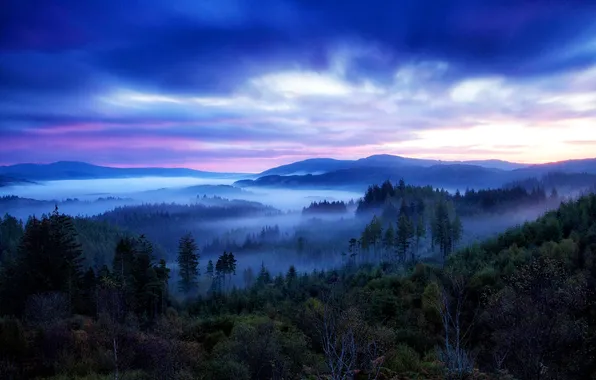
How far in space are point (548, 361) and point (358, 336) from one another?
676 cm

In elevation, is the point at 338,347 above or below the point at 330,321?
below

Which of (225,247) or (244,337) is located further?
(225,247)

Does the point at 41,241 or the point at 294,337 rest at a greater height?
the point at 41,241

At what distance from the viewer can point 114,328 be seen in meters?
13.9

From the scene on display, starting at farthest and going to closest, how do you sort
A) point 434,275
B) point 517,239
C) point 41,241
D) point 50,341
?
point 517,239 → point 41,241 → point 434,275 → point 50,341

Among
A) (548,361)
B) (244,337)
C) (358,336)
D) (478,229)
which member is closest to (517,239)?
(548,361)

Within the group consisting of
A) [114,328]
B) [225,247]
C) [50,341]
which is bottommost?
[225,247]

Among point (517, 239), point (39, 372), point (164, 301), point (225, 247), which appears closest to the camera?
point (39, 372)

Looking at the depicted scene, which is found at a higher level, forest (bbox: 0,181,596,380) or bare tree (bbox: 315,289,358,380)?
bare tree (bbox: 315,289,358,380)

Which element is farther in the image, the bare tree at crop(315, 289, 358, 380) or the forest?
the forest

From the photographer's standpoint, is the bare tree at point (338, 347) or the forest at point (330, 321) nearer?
the bare tree at point (338, 347)

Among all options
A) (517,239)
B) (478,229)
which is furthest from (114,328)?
(478,229)

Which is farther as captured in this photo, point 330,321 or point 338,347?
point 338,347

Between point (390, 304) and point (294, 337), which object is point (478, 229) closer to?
point (390, 304)
